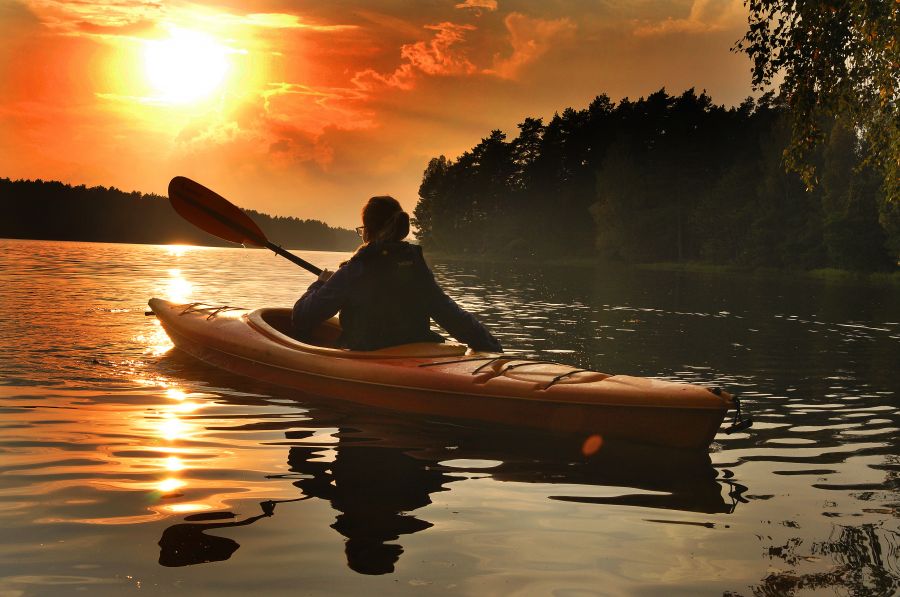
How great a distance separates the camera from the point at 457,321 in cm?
646

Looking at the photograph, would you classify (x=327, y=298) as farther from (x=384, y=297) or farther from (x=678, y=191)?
(x=678, y=191)

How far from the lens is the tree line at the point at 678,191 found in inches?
1516

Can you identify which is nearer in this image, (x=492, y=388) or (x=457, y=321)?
(x=492, y=388)

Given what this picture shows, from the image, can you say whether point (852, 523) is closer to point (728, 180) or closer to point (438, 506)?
point (438, 506)

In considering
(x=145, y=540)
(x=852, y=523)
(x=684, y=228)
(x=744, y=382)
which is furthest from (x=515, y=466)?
(x=684, y=228)

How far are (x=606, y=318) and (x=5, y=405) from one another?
11727 mm

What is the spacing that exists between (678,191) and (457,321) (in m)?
46.0

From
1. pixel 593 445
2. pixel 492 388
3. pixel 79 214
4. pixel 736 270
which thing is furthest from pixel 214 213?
pixel 79 214

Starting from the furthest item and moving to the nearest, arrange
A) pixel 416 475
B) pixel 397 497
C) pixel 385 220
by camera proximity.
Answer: pixel 385 220, pixel 416 475, pixel 397 497

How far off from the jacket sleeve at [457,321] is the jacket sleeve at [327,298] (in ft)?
2.08

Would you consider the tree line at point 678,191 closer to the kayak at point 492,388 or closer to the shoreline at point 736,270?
the shoreline at point 736,270

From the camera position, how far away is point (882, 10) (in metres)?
8.55

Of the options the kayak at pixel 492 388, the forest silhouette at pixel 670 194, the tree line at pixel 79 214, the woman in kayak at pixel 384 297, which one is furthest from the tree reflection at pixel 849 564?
the tree line at pixel 79 214

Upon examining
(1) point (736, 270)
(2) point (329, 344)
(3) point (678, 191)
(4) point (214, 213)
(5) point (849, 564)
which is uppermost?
(3) point (678, 191)
